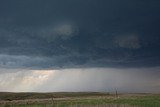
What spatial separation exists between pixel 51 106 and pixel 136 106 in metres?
15.5

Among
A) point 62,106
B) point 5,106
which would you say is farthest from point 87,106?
point 5,106

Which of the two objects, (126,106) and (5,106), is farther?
(5,106)

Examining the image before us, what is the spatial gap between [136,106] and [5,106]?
2542cm

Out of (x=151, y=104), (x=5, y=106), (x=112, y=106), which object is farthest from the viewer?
(x=5, y=106)

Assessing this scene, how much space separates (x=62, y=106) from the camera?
195 feet

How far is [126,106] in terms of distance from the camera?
5366cm

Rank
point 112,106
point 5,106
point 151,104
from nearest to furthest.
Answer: point 112,106, point 151,104, point 5,106

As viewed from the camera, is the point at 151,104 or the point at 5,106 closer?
the point at 151,104

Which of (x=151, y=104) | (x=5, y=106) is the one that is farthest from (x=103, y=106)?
(x=5, y=106)

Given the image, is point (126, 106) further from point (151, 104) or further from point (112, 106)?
point (151, 104)

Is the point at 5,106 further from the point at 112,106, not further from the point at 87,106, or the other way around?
the point at 112,106

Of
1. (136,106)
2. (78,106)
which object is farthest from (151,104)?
(78,106)

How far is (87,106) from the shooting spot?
181ft

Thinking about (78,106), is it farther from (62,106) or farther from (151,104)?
(151,104)
